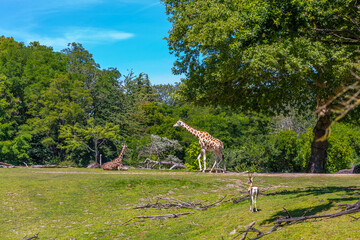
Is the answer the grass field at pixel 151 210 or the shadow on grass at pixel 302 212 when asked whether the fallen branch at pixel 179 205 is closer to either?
the grass field at pixel 151 210

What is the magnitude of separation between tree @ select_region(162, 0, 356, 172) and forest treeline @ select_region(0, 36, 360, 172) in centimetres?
1953

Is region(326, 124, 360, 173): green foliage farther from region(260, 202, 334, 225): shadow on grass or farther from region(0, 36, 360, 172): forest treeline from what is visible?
region(260, 202, 334, 225): shadow on grass

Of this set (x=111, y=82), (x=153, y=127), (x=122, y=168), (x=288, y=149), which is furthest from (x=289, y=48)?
(x=111, y=82)

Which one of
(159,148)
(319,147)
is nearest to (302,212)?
(319,147)

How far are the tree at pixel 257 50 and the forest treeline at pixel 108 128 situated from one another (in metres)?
19.5

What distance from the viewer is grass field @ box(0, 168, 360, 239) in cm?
935

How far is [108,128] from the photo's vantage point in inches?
1896

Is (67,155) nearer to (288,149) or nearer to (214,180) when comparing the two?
(288,149)

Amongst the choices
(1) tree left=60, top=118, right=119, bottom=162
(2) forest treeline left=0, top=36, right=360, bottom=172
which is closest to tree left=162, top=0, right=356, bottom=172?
(2) forest treeline left=0, top=36, right=360, bottom=172

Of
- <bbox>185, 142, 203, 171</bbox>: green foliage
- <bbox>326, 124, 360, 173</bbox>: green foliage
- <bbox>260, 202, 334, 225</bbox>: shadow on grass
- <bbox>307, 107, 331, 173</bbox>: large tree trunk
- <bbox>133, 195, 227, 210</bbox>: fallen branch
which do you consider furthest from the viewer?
<bbox>185, 142, 203, 171</bbox>: green foliage

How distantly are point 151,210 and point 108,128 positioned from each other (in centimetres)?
3536

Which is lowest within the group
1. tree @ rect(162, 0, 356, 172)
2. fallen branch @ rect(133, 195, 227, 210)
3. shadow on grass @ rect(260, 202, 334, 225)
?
fallen branch @ rect(133, 195, 227, 210)

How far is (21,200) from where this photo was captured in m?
15.3

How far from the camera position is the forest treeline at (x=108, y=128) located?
40.3m
